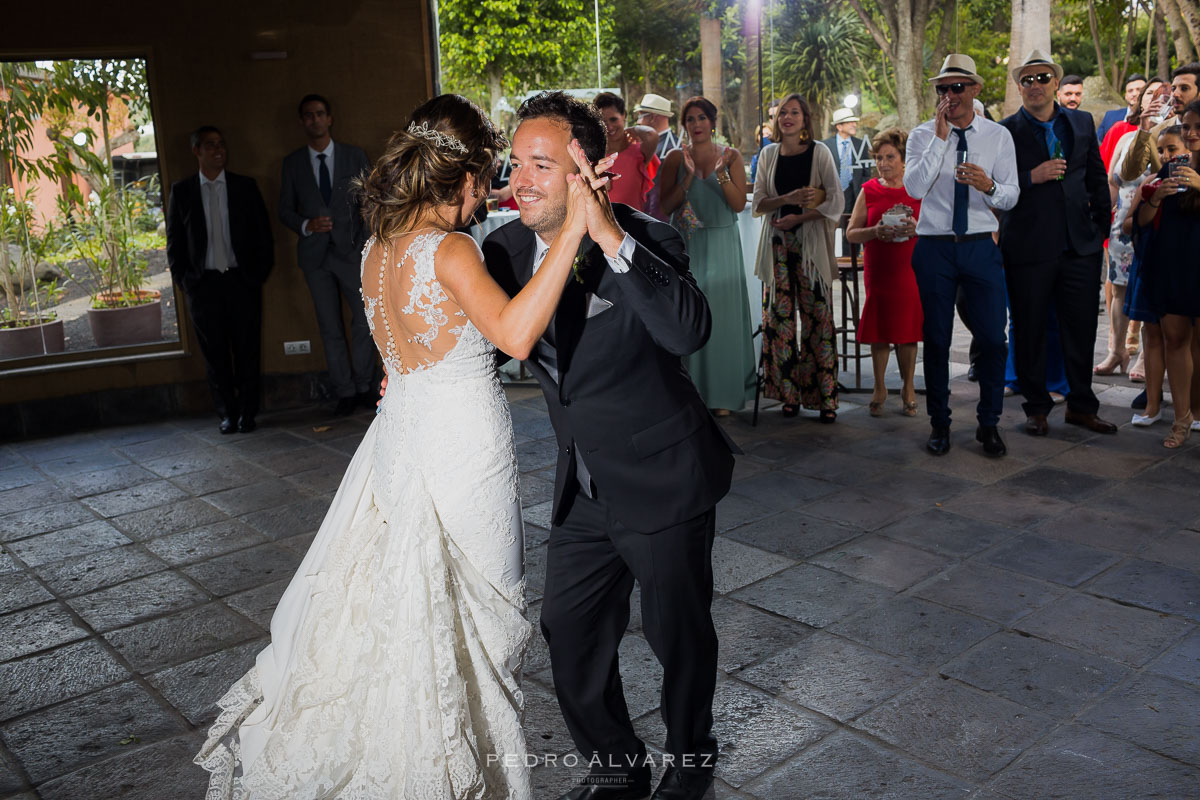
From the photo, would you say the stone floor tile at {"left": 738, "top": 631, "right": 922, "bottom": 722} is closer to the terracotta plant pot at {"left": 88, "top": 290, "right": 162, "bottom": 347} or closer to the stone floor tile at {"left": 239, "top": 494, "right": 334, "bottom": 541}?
the stone floor tile at {"left": 239, "top": 494, "right": 334, "bottom": 541}

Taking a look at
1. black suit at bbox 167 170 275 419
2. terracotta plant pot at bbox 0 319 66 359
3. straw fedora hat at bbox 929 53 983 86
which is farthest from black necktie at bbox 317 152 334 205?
straw fedora hat at bbox 929 53 983 86

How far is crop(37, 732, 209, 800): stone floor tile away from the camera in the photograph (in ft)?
10.6

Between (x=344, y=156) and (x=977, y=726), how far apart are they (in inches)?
248

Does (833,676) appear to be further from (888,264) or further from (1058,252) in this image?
(888,264)

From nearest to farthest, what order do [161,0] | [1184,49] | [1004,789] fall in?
[1004,789]
[161,0]
[1184,49]

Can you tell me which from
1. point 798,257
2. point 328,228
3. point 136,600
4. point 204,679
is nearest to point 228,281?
point 328,228

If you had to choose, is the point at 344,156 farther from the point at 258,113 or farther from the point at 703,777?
the point at 703,777

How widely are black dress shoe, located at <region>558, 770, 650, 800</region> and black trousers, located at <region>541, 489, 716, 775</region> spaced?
0.04 metres

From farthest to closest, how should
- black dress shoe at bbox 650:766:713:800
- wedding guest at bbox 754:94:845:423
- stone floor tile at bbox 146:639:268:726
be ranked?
wedding guest at bbox 754:94:845:423
stone floor tile at bbox 146:639:268:726
black dress shoe at bbox 650:766:713:800

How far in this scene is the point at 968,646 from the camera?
3.93m

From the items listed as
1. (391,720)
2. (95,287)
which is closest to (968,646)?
(391,720)

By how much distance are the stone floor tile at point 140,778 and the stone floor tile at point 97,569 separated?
5.55 ft

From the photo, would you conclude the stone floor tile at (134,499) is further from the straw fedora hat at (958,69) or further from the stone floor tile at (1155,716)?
the straw fedora hat at (958,69)

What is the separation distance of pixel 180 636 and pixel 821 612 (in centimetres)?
264
